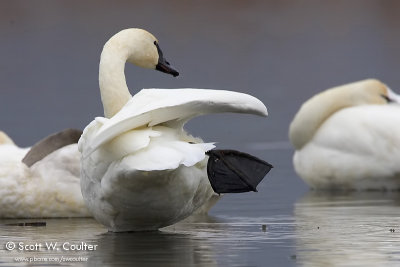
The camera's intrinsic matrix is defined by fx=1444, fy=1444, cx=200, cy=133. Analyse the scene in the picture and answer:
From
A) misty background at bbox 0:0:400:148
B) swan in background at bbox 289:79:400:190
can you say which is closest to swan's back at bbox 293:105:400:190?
swan in background at bbox 289:79:400:190

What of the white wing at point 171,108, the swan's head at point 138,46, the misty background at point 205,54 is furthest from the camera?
the misty background at point 205,54

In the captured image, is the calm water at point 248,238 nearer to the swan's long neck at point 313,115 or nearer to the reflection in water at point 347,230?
the reflection in water at point 347,230

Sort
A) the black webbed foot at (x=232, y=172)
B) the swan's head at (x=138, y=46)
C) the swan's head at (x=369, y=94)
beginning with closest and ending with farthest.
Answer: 1. the black webbed foot at (x=232, y=172)
2. the swan's head at (x=138, y=46)
3. the swan's head at (x=369, y=94)

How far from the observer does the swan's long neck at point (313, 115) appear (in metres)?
16.1

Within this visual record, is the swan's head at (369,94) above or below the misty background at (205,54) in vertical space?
below

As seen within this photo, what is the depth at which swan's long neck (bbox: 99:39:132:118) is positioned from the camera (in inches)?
428

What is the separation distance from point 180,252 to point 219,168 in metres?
0.83

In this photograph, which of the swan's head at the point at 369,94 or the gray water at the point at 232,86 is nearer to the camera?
the gray water at the point at 232,86

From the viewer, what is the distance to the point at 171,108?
9469 millimetres

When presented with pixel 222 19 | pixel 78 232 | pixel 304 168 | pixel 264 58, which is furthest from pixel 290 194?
pixel 222 19

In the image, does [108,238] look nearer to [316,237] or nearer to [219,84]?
[316,237]

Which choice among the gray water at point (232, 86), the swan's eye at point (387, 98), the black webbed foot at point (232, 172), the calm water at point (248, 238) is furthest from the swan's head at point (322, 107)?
the black webbed foot at point (232, 172)

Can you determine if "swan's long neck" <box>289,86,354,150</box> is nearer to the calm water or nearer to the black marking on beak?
the black marking on beak

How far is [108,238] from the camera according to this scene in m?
10.1
